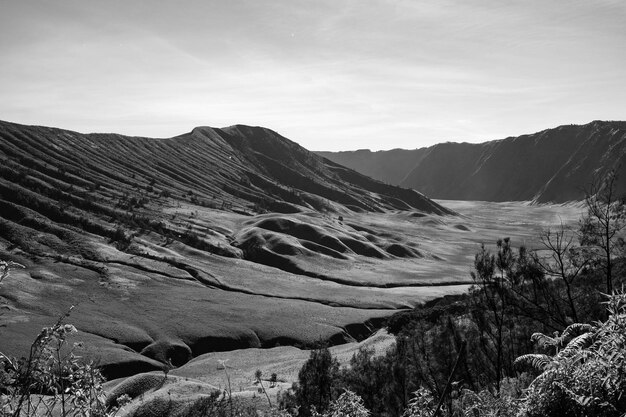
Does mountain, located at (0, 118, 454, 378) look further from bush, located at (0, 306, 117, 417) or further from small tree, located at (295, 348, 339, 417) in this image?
bush, located at (0, 306, 117, 417)

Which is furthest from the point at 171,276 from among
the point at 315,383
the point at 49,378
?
the point at 49,378

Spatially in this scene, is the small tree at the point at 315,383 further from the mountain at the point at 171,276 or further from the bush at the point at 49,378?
the mountain at the point at 171,276

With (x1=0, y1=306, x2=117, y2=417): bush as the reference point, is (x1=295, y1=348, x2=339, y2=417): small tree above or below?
below

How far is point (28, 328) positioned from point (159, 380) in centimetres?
5056

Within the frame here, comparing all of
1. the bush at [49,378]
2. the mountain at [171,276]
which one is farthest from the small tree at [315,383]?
the mountain at [171,276]

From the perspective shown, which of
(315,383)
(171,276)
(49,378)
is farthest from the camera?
(171,276)

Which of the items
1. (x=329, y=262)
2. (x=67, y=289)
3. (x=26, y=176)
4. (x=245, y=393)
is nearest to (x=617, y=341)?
(x=245, y=393)

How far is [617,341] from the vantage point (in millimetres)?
4895

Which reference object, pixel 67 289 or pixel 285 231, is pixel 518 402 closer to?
pixel 67 289

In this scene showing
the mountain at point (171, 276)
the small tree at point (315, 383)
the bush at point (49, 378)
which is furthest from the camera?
the mountain at point (171, 276)

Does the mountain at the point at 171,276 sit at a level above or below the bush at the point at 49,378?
below

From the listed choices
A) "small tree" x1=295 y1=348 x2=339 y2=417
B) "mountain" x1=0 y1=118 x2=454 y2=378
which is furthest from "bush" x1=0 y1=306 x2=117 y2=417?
"mountain" x1=0 y1=118 x2=454 y2=378

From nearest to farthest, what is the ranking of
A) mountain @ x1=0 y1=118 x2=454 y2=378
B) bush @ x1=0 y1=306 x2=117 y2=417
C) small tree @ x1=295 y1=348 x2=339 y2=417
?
bush @ x1=0 y1=306 x2=117 y2=417 < small tree @ x1=295 y1=348 x2=339 y2=417 < mountain @ x1=0 y1=118 x2=454 y2=378

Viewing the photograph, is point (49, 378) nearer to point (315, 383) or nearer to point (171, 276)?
point (315, 383)
